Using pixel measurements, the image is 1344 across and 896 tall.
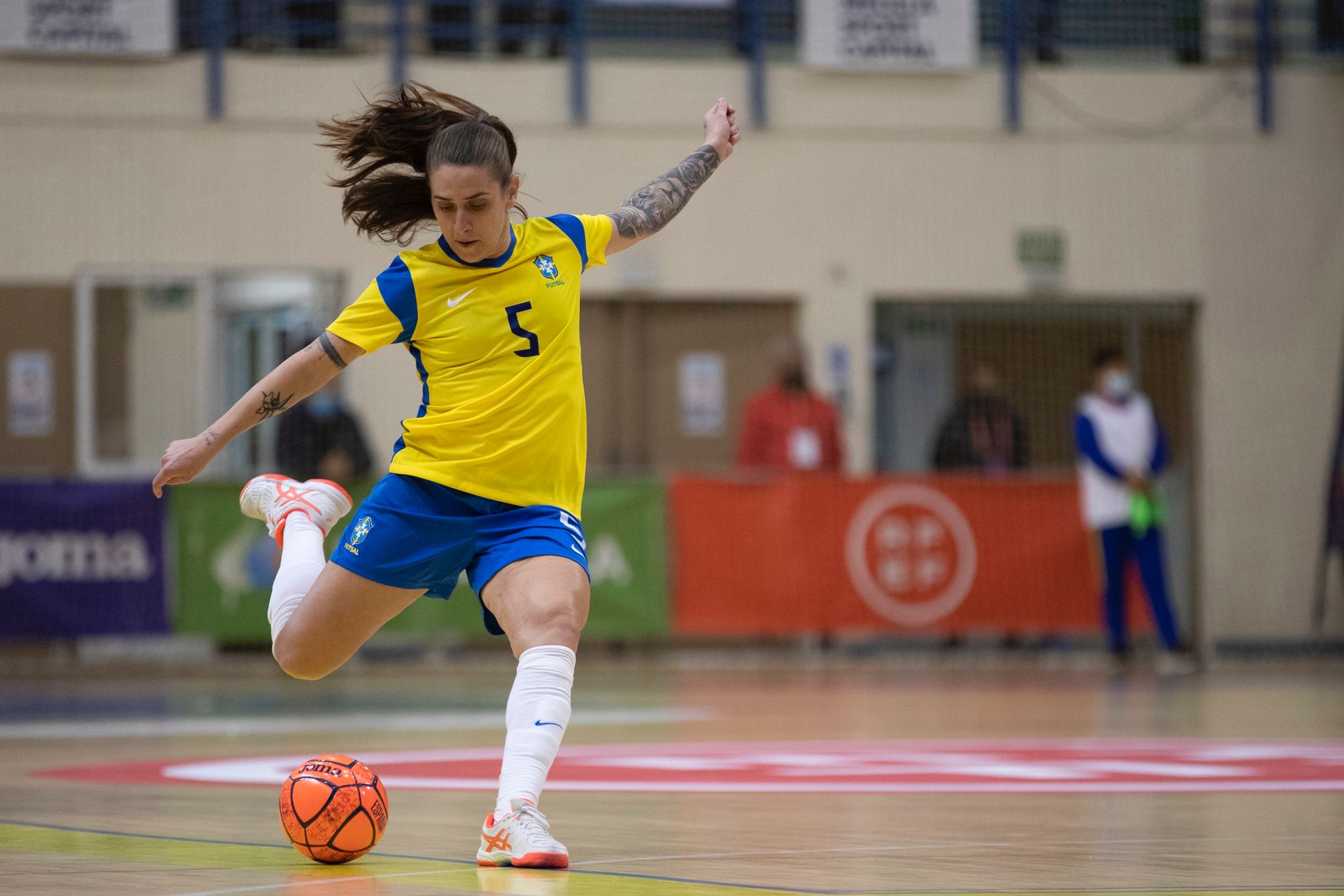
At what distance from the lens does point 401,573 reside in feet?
15.8

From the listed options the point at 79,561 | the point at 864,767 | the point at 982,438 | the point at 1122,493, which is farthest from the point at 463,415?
the point at 982,438

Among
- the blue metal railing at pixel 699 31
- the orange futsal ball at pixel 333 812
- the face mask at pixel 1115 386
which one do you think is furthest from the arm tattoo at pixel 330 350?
the blue metal railing at pixel 699 31

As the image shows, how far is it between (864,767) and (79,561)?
29.7 ft

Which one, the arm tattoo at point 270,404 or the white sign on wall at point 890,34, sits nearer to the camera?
the arm tattoo at point 270,404

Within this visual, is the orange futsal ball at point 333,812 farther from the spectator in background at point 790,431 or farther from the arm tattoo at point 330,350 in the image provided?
the spectator in background at point 790,431

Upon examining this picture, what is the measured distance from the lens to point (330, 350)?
4.87m

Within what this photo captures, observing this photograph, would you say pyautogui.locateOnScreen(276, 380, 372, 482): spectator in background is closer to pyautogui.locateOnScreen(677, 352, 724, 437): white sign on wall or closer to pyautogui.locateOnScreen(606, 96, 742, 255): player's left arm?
pyautogui.locateOnScreen(677, 352, 724, 437): white sign on wall

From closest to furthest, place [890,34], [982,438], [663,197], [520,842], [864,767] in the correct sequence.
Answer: [520,842]
[663,197]
[864,767]
[982,438]
[890,34]

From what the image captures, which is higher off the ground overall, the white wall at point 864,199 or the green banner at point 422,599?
the white wall at point 864,199

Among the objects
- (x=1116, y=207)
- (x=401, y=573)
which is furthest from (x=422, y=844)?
(x=1116, y=207)

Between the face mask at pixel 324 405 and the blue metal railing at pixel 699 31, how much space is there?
2942 mm

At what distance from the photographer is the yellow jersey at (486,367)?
189 inches

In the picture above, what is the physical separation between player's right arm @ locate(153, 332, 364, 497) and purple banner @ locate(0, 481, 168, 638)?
33.0 ft

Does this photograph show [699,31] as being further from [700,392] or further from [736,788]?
[736,788]
